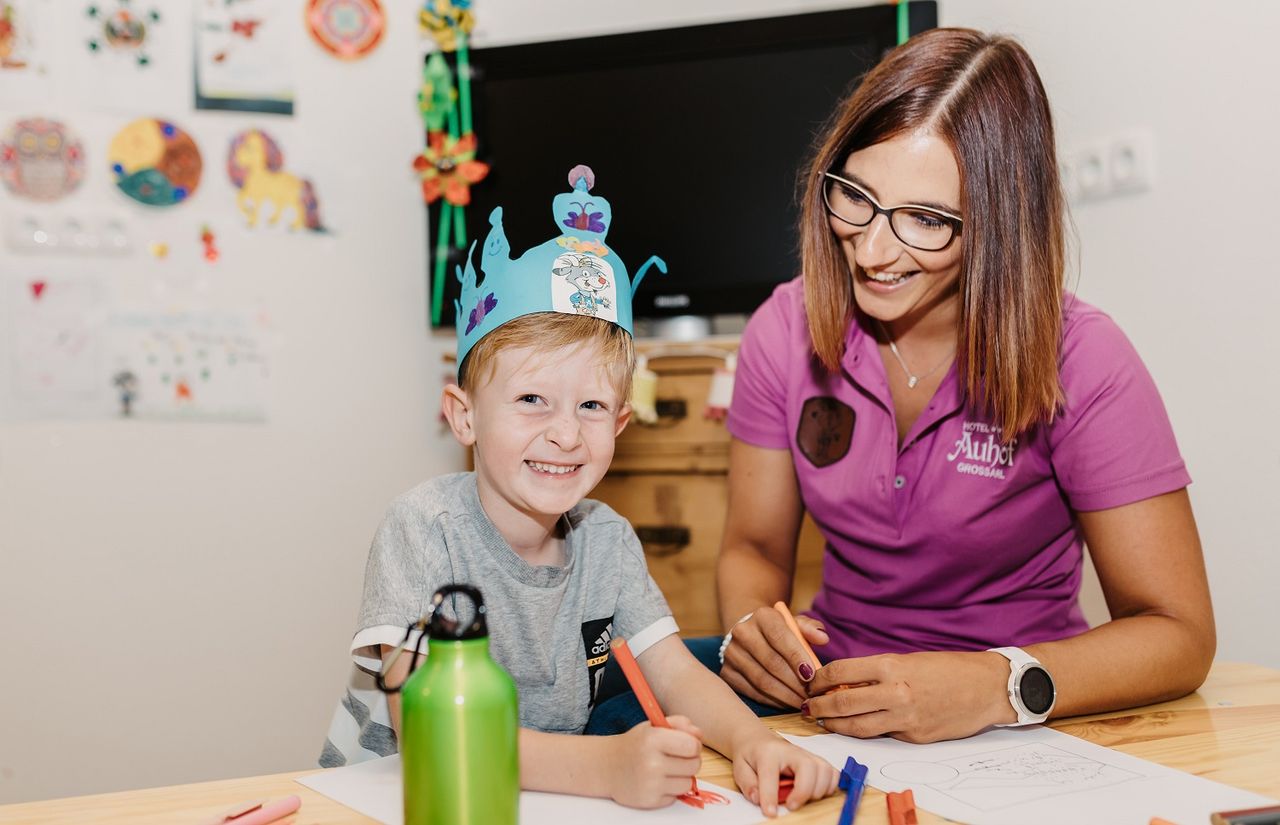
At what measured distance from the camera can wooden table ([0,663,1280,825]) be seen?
779 mm

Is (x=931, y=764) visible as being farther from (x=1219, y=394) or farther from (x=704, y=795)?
(x=1219, y=394)

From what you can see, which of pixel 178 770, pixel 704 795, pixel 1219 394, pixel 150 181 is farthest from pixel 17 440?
pixel 1219 394

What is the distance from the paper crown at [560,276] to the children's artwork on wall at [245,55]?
1.85 m

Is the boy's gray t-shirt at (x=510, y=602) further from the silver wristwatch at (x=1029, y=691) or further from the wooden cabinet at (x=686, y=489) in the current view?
the wooden cabinet at (x=686, y=489)

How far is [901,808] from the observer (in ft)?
2.53

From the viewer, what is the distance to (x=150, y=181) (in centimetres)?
256

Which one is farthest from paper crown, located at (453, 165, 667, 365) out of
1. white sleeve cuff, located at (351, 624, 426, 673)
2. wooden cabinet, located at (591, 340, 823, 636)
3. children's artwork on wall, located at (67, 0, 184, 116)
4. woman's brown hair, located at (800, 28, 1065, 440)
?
children's artwork on wall, located at (67, 0, 184, 116)

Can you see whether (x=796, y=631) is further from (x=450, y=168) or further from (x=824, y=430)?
(x=450, y=168)

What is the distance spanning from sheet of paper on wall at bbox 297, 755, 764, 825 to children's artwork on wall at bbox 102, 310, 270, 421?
1.94 meters

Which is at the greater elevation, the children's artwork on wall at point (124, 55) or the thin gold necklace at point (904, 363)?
the children's artwork on wall at point (124, 55)

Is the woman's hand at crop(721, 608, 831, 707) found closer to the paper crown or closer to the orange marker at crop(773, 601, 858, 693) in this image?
the orange marker at crop(773, 601, 858, 693)

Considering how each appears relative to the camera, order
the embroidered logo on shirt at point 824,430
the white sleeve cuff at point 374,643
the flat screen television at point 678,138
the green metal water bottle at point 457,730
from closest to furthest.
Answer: the green metal water bottle at point 457,730
the white sleeve cuff at point 374,643
the embroidered logo on shirt at point 824,430
the flat screen television at point 678,138

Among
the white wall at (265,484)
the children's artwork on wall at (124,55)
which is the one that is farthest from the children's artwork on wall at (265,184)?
the children's artwork on wall at (124,55)

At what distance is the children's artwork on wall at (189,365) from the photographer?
2.57 m
